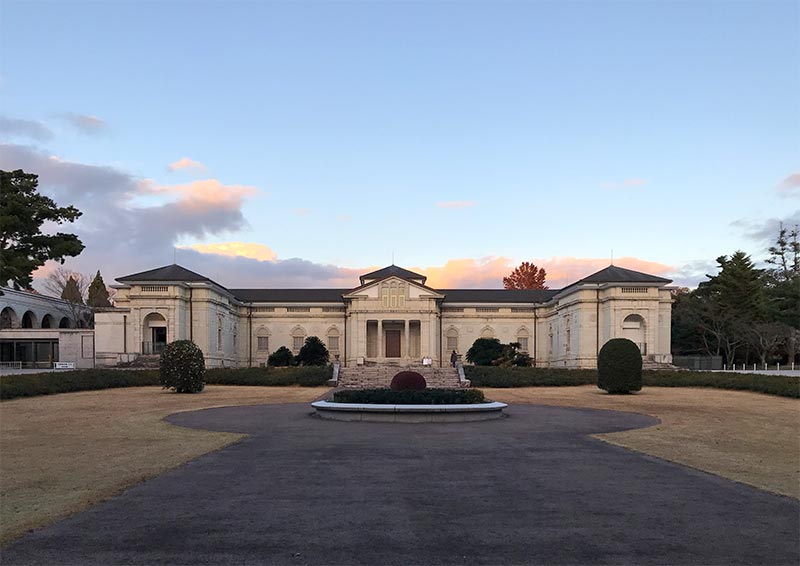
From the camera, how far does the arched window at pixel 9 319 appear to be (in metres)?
70.5

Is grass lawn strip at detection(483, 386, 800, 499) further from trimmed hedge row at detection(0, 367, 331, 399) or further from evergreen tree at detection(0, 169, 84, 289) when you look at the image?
evergreen tree at detection(0, 169, 84, 289)

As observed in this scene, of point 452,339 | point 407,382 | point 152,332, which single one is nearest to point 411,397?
point 407,382

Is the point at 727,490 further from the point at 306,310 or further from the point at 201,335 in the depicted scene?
the point at 306,310

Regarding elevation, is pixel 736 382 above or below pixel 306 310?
below

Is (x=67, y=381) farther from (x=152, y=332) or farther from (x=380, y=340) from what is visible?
(x=380, y=340)

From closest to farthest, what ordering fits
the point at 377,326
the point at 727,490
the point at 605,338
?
the point at 727,490
the point at 605,338
the point at 377,326

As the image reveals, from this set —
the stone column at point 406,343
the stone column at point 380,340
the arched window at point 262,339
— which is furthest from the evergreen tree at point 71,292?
the stone column at point 406,343

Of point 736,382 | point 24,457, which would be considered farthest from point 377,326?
point 24,457

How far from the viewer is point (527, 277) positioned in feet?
389

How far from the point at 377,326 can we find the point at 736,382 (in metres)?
34.6

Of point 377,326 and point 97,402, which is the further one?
point 377,326

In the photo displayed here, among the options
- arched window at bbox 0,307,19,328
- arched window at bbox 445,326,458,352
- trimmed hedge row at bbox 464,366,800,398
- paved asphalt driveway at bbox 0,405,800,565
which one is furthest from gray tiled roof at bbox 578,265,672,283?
arched window at bbox 0,307,19,328

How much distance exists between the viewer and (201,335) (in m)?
55.5

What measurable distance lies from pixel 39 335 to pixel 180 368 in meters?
37.9
